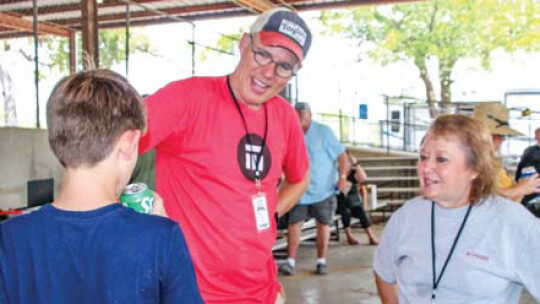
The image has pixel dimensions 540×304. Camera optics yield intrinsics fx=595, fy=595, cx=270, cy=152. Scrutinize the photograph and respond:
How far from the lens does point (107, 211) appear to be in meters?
1.34

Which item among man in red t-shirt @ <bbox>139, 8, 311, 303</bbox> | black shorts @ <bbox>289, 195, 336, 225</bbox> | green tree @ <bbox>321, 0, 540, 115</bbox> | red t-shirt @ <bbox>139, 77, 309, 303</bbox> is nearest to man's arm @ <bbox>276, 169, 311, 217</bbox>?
man in red t-shirt @ <bbox>139, 8, 311, 303</bbox>

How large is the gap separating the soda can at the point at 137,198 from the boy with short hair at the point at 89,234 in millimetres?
128

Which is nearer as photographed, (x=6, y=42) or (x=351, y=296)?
(x=351, y=296)

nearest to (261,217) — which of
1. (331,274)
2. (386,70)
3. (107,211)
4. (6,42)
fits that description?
(107,211)

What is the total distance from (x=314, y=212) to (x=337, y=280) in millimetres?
875

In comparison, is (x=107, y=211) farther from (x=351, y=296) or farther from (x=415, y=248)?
(x=351, y=296)

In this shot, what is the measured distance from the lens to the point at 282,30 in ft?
7.73

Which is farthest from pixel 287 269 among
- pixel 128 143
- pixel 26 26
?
pixel 26 26

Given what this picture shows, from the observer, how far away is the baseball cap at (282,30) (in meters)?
2.35

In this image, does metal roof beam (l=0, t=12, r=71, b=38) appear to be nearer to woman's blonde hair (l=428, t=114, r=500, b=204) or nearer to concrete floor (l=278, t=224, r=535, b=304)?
concrete floor (l=278, t=224, r=535, b=304)

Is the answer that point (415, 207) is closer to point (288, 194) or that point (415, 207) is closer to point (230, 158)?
point (288, 194)

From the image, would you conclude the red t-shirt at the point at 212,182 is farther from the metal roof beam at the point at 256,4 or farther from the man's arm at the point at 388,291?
the metal roof beam at the point at 256,4

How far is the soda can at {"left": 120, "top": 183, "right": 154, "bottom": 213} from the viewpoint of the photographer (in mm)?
1513

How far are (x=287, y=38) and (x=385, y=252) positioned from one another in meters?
1.04
